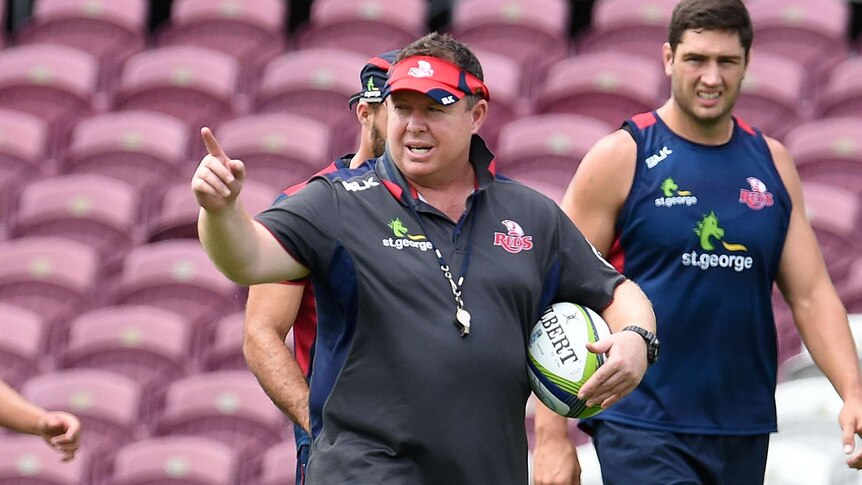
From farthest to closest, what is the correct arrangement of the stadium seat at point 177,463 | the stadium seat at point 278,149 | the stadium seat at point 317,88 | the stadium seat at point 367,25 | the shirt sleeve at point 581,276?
the stadium seat at point 367,25
the stadium seat at point 317,88
the stadium seat at point 278,149
the stadium seat at point 177,463
the shirt sleeve at point 581,276

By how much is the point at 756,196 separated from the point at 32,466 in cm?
436

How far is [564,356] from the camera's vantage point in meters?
4.48

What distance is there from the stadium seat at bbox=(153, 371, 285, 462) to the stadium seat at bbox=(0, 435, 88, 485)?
60 centimetres

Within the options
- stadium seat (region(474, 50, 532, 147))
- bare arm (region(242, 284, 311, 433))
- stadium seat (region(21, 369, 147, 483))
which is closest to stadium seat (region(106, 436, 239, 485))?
stadium seat (region(21, 369, 147, 483))

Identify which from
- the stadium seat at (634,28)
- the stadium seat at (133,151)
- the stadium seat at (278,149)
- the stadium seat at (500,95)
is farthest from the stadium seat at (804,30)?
the stadium seat at (133,151)

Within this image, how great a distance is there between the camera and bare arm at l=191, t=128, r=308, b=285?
3848 millimetres

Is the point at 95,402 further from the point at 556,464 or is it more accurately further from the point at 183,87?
the point at 556,464

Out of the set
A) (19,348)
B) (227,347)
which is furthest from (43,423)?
(19,348)

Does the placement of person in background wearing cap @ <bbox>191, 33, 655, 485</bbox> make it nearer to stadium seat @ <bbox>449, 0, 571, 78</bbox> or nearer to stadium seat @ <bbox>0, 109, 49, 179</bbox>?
stadium seat @ <bbox>0, 109, 49, 179</bbox>

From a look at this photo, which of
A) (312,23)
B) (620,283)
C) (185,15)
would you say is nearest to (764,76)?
(312,23)

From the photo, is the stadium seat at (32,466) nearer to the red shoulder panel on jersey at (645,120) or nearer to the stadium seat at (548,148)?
the stadium seat at (548,148)

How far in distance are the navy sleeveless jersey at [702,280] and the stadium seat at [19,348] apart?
4.81 metres

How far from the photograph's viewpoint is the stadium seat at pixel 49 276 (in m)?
9.90

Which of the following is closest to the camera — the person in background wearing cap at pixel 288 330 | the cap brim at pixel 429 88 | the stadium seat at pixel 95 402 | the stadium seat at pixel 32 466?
the cap brim at pixel 429 88
